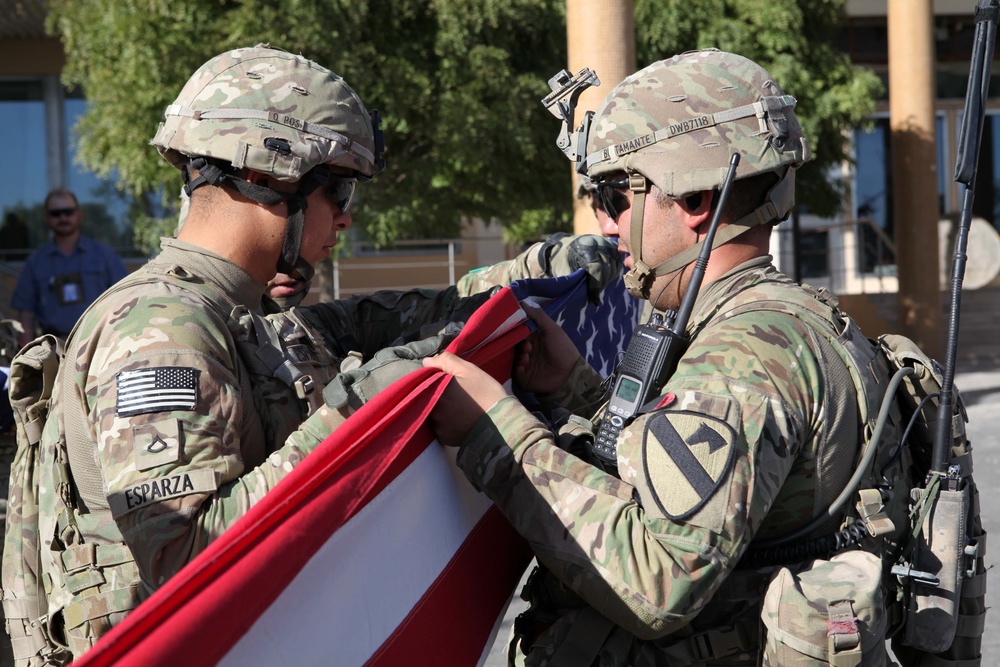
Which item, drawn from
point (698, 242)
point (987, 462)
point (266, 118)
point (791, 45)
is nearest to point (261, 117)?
point (266, 118)

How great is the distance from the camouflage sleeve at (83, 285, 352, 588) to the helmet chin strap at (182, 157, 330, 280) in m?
0.38

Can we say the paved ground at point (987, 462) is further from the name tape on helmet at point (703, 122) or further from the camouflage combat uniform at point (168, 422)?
the name tape on helmet at point (703, 122)

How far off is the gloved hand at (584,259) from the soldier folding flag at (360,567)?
0.87 metres

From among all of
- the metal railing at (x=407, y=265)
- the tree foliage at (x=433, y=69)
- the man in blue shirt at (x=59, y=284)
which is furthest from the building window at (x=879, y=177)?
the man in blue shirt at (x=59, y=284)

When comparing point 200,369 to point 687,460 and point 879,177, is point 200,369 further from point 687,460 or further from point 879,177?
point 879,177

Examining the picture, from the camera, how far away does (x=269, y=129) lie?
7.25 feet

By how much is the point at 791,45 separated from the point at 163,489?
1007cm

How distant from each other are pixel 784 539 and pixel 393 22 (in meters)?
8.49

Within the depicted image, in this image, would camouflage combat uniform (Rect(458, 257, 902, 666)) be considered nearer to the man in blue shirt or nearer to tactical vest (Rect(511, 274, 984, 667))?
tactical vest (Rect(511, 274, 984, 667))

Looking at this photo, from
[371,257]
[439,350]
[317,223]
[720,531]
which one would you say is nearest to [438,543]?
[439,350]

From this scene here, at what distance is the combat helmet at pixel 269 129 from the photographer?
7.21 ft

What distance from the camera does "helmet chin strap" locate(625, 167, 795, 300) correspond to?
2.17 m

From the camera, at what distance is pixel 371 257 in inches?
632

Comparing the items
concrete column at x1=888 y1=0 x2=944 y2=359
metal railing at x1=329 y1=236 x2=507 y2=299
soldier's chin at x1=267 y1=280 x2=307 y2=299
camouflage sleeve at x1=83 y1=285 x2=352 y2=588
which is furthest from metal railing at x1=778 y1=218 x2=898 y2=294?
camouflage sleeve at x1=83 y1=285 x2=352 y2=588
